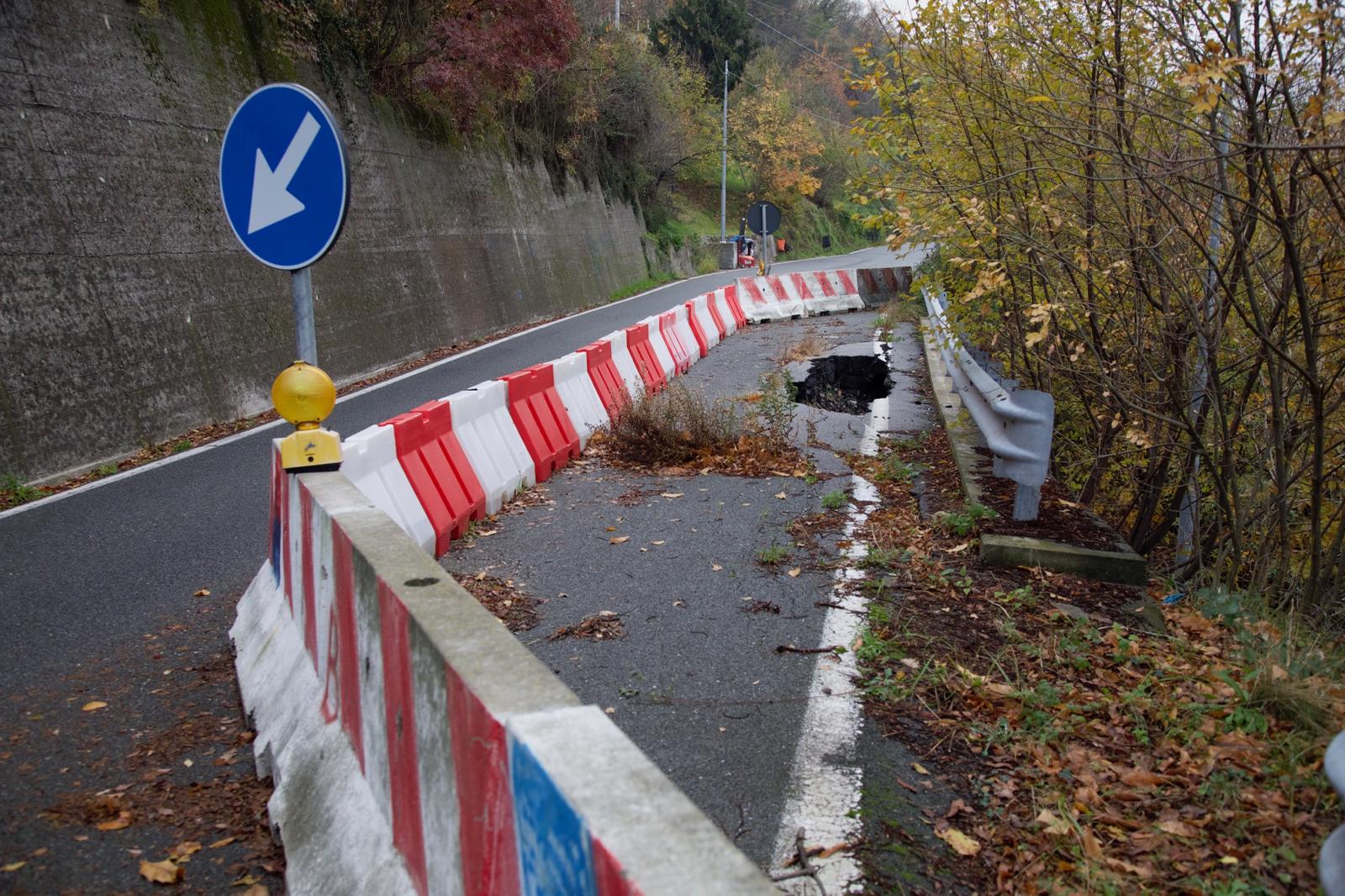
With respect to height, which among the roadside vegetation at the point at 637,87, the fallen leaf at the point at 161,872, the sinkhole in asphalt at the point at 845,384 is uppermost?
the roadside vegetation at the point at 637,87

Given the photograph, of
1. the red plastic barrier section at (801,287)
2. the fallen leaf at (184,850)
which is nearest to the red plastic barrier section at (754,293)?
the red plastic barrier section at (801,287)

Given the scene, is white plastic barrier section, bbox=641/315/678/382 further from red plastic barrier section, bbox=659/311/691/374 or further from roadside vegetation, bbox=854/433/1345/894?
roadside vegetation, bbox=854/433/1345/894

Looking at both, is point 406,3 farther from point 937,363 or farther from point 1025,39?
point 1025,39

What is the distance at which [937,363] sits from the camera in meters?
12.4

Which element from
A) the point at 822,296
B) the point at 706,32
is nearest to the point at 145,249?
the point at 822,296

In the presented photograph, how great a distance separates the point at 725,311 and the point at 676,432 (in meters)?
10.5

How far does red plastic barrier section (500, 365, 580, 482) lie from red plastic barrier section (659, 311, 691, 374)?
190 inches

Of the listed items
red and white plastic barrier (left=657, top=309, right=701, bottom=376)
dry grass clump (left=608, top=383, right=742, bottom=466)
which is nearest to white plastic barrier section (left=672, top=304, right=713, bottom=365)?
red and white plastic barrier (left=657, top=309, right=701, bottom=376)

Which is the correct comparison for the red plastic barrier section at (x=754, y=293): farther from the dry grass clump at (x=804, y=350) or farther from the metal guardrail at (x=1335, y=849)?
the metal guardrail at (x=1335, y=849)

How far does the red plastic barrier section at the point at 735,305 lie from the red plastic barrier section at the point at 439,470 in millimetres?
12879

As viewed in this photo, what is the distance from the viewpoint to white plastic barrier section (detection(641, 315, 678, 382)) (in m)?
12.6

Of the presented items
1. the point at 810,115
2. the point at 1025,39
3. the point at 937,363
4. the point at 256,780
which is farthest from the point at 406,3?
the point at 810,115

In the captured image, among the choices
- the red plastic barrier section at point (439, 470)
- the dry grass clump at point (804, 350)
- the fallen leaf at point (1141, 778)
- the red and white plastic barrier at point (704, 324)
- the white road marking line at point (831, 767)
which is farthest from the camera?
the red and white plastic barrier at point (704, 324)

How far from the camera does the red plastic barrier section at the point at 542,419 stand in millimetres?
7750
